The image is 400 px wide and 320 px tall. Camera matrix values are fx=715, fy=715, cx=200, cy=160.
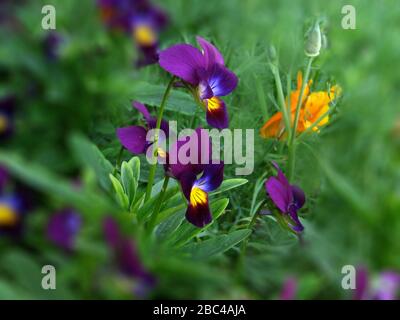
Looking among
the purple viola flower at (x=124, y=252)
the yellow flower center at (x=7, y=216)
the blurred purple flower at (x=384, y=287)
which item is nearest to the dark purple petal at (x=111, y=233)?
the purple viola flower at (x=124, y=252)

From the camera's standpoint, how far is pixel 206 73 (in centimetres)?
43

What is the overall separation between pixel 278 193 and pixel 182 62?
0.33ft

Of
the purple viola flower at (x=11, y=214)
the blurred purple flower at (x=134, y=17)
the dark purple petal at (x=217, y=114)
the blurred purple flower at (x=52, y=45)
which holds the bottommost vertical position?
the dark purple petal at (x=217, y=114)

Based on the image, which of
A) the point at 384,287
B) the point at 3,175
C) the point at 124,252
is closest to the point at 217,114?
the point at 124,252

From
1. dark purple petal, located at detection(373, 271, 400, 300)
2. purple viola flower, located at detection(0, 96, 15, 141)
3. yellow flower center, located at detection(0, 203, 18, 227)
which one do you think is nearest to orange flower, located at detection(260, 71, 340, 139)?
yellow flower center, located at detection(0, 203, 18, 227)

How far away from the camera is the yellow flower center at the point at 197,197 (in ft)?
1.40

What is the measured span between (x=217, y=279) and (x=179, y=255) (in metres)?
0.05

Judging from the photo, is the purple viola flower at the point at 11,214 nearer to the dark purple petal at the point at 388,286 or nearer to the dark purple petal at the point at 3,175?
the dark purple petal at the point at 3,175

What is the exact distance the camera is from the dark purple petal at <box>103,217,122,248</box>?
386mm

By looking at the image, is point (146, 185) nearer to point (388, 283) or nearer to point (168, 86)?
point (168, 86)

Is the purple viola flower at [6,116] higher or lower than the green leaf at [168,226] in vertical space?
higher

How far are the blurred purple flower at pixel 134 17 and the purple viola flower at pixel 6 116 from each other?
0.28m

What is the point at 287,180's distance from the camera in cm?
46

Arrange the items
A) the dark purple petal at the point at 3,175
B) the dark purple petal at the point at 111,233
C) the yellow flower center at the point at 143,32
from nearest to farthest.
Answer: the dark purple petal at the point at 111,233
the dark purple petal at the point at 3,175
the yellow flower center at the point at 143,32
